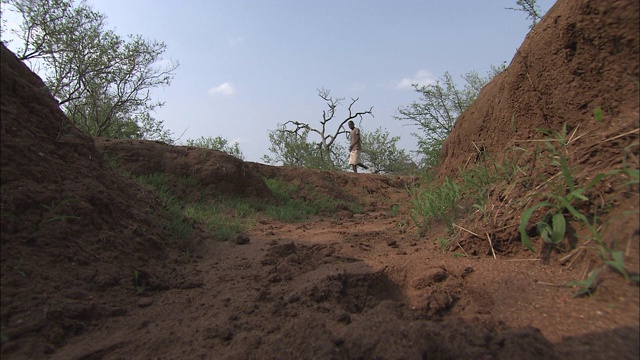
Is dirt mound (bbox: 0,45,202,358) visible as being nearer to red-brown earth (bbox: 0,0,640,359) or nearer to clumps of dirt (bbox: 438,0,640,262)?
red-brown earth (bbox: 0,0,640,359)

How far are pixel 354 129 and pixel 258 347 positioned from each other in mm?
12489

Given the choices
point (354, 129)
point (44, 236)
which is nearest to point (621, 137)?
point (44, 236)

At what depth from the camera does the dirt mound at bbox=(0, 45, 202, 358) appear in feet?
5.38

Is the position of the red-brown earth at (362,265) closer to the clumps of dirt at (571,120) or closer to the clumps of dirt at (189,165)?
the clumps of dirt at (571,120)

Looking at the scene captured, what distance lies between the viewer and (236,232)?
4262mm

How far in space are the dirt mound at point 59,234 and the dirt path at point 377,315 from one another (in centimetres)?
16

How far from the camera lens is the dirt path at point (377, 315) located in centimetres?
122

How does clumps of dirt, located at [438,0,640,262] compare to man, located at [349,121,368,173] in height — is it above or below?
below

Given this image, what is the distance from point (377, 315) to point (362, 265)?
0.78 metres

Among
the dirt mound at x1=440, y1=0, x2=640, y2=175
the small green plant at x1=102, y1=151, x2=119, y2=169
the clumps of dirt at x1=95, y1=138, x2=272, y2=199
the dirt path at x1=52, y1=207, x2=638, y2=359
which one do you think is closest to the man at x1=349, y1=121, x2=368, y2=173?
the clumps of dirt at x1=95, y1=138, x2=272, y2=199

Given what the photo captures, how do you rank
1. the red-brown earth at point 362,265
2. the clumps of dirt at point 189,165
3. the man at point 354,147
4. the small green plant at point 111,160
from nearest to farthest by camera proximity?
the red-brown earth at point 362,265
the small green plant at point 111,160
the clumps of dirt at point 189,165
the man at point 354,147

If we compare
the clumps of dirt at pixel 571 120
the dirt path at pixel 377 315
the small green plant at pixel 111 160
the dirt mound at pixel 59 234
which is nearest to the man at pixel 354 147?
the small green plant at pixel 111 160

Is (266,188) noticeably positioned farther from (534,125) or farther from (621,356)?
(621,356)

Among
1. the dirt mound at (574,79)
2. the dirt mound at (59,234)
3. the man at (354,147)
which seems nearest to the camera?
the dirt mound at (59,234)
